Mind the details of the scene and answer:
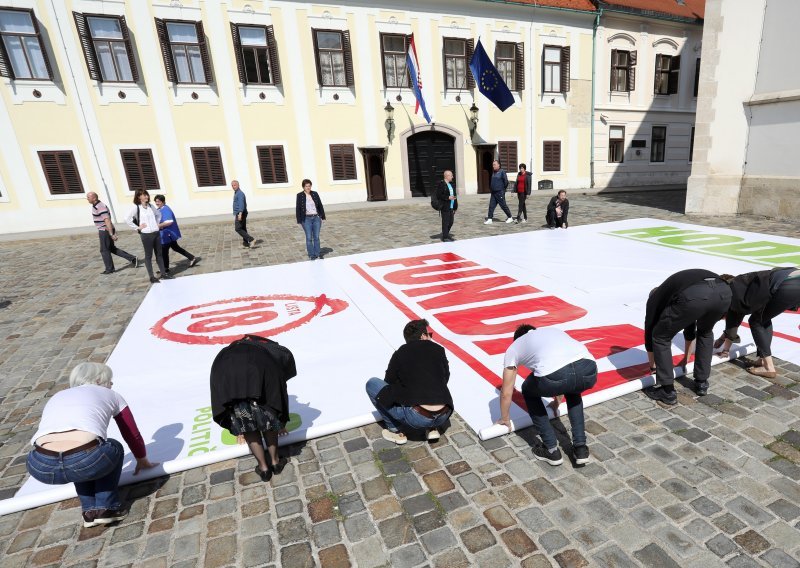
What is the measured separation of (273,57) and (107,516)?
18613mm

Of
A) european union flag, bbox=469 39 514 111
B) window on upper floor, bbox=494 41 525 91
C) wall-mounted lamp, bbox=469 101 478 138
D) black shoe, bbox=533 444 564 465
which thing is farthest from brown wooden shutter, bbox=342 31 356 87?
black shoe, bbox=533 444 564 465

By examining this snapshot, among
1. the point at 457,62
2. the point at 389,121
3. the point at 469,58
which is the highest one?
the point at 469,58

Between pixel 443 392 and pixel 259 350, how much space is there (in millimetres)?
1434

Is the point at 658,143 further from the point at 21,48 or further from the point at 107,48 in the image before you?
the point at 21,48

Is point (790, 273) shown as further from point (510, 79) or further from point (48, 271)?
point (510, 79)

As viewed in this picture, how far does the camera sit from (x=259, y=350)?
10.1ft

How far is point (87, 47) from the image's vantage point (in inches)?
609

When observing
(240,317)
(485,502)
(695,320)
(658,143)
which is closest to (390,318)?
(240,317)

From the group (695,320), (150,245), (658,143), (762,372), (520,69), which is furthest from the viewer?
(658,143)

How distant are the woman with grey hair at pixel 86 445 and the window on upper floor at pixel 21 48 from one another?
1837 cm

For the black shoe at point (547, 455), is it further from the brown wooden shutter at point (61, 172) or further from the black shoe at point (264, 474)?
the brown wooden shutter at point (61, 172)

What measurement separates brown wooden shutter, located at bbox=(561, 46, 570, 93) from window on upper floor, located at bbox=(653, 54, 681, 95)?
6010 millimetres

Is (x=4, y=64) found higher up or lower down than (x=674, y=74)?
higher up

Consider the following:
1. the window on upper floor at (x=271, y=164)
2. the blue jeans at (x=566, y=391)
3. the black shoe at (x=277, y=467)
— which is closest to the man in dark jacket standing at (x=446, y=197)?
the blue jeans at (x=566, y=391)
